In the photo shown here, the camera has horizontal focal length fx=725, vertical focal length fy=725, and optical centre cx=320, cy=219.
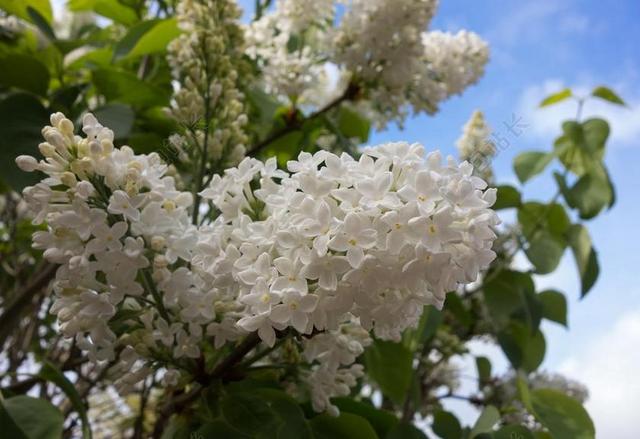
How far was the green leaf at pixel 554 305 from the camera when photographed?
1.88 meters

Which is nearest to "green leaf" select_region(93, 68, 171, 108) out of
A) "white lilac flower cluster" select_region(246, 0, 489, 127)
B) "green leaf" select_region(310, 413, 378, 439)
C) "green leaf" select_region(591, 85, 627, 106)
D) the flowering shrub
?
the flowering shrub

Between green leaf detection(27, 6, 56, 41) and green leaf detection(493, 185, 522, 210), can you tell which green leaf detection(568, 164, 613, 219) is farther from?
green leaf detection(27, 6, 56, 41)

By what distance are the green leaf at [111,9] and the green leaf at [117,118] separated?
487 millimetres

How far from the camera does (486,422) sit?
1.15 metres

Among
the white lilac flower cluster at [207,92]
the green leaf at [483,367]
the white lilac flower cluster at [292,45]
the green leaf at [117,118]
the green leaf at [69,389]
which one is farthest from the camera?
the green leaf at [483,367]

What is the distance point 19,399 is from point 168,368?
255 millimetres

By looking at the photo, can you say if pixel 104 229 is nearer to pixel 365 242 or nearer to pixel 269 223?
pixel 269 223

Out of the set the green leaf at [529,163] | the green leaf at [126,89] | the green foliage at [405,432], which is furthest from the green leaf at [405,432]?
the green leaf at [529,163]

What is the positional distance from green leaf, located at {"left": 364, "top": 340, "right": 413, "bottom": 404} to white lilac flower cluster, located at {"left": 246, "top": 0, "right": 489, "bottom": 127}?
0.62 meters

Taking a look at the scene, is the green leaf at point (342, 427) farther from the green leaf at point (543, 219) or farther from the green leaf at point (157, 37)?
the green leaf at point (543, 219)

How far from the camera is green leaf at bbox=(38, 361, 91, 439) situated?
996 millimetres

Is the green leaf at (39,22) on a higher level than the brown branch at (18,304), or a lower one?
higher

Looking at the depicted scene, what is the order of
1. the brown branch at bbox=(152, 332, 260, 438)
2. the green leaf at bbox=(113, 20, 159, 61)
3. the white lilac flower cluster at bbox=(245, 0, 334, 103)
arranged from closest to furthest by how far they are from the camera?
the brown branch at bbox=(152, 332, 260, 438) < the green leaf at bbox=(113, 20, 159, 61) < the white lilac flower cluster at bbox=(245, 0, 334, 103)

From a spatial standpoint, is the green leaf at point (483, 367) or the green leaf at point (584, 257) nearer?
the green leaf at point (584, 257)
